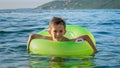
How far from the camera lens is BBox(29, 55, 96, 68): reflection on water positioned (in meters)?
6.14

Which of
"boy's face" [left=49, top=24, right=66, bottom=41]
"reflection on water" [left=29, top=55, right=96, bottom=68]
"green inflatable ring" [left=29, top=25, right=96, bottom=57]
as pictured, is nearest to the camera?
"reflection on water" [left=29, top=55, right=96, bottom=68]

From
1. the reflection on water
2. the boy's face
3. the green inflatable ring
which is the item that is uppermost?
the boy's face

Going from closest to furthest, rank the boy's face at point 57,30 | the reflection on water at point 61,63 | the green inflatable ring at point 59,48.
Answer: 1. the reflection on water at point 61,63
2. the boy's face at point 57,30
3. the green inflatable ring at point 59,48

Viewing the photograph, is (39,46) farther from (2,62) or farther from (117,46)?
(117,46)

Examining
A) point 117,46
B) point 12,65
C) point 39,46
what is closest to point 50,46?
point 39,46

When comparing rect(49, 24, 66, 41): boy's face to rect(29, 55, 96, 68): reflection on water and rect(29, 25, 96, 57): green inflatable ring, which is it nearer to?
rect(29, 25, 96, 57): green inflatable ring

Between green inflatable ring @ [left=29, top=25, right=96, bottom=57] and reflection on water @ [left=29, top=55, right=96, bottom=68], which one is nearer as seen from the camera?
reflection on water @ [left=29, top=55, right=96, bottom=68]

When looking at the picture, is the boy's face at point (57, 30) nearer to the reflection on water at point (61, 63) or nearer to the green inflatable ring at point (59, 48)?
the green inflatable ring at point (59, 48)

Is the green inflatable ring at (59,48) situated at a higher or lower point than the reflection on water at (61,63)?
higher

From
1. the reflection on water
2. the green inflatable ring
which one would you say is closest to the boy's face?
the green inflatable ring

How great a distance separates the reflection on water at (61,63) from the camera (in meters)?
6.14

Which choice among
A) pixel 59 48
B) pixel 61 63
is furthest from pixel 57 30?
pixel 61 63

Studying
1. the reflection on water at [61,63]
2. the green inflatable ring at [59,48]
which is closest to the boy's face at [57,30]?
the green inflatable ring at [59,48]

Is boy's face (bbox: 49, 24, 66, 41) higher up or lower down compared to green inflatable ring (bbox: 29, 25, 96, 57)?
higher up
